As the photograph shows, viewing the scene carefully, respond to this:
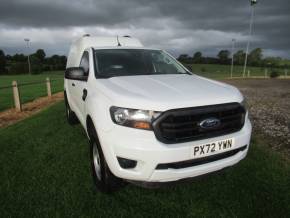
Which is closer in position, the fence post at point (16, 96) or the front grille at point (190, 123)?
the front grille at point (190, 123)

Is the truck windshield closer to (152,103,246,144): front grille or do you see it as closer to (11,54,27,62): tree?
(152,103,246,144): front grille

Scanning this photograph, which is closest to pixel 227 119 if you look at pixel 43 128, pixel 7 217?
pixel 7 217

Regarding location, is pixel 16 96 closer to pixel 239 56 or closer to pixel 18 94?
pixel 18 94

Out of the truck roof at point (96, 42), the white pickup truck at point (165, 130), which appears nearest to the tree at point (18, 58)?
the truck roof at point (96, 42)

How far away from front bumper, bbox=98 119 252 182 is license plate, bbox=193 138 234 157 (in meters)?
0.04

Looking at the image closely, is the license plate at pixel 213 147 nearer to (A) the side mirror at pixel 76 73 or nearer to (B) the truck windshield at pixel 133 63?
(B) the truck windshield at pixel 133 63

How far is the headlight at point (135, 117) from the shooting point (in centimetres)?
236

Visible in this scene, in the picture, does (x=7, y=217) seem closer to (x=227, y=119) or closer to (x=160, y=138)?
(x=160, y=138)

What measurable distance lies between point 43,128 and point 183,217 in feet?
14.9

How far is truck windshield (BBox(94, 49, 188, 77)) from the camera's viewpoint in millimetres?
3674

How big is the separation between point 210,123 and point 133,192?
1.35 m

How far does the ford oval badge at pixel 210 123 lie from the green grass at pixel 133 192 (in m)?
0.58

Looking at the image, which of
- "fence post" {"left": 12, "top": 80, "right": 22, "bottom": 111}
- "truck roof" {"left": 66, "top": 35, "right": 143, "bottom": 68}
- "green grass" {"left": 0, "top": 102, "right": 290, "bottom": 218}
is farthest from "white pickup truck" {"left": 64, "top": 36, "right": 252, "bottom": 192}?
"fence post" {"left": 12, "top": 80, "right": 22, "bottom": 111}

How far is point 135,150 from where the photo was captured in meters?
2.31
